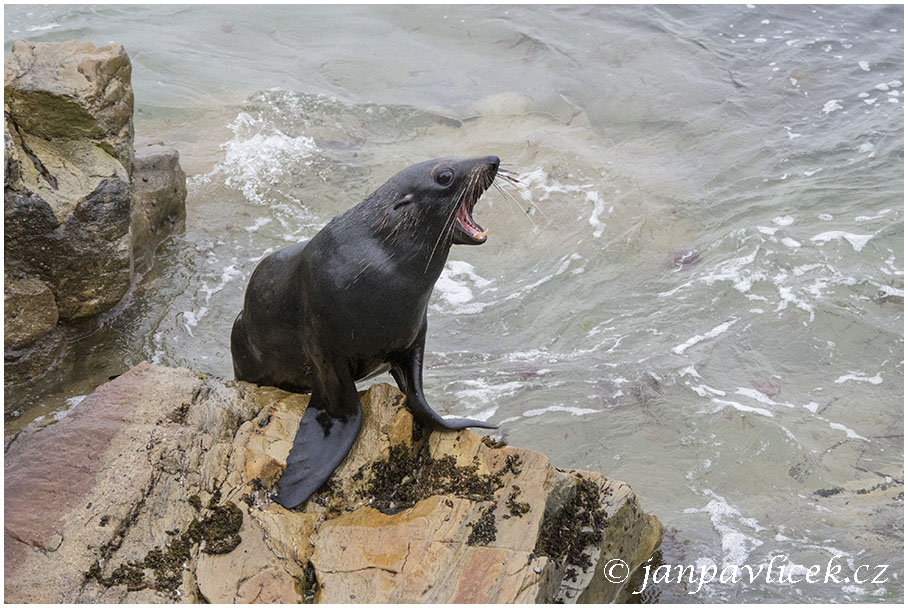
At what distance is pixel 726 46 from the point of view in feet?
44.3

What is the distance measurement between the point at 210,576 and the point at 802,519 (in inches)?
154

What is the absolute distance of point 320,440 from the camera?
468 cm

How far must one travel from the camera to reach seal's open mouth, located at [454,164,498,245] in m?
4.35

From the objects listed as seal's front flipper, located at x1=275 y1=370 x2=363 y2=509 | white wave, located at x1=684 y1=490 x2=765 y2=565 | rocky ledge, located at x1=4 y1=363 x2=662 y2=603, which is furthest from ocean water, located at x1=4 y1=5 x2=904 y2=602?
seal's front flipper, located at x1=275 y1=370 x2=363 y2=509

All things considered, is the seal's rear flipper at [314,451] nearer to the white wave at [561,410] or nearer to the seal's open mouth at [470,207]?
the seal's open mouth at [470,207]

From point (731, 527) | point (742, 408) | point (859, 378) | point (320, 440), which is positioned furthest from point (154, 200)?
point (859, 378)

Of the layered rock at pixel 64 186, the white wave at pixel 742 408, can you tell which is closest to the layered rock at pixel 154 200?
the layered rock at pixel 64 186

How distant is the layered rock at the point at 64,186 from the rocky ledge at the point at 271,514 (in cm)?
199

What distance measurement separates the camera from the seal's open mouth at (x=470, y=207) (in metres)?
4.35

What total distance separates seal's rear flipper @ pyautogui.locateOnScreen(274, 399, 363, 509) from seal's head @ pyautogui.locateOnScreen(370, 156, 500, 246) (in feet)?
3.66

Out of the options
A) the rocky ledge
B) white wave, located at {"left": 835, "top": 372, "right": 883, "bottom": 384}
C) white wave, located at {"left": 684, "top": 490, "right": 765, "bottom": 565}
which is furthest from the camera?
white wave, located at {"left": 835, "top": 372, "right": 883, "bottom": 384}

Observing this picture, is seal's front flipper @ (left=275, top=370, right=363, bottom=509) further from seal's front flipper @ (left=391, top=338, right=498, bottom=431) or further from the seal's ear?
the seal's ear

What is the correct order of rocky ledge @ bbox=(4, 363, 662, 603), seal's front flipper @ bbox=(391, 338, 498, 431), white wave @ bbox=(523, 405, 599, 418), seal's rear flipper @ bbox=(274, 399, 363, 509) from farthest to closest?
white wave @ bbox=(523, 405, 599, 418) → seal's front flipper @ bbox=(391, 338, 498, 431) → seal's rear flipper @ bbox=(274, 399, 363, 509) → rocky ledge @ bbox=(4, 363, 662, 603)

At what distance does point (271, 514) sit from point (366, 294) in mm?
1190
